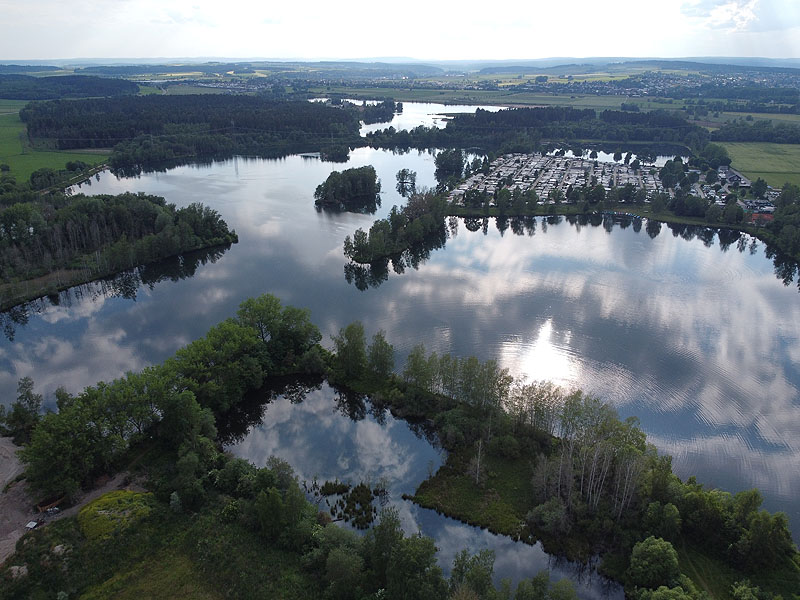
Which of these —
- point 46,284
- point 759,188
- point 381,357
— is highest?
point 759,188

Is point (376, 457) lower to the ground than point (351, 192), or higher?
lower

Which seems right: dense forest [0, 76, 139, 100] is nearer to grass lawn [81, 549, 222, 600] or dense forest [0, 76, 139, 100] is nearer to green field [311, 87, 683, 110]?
green field [311, 87, 683, 110]

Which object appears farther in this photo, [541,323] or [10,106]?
[10,106]

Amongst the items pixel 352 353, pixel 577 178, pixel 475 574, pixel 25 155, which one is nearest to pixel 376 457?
pixel 352 353

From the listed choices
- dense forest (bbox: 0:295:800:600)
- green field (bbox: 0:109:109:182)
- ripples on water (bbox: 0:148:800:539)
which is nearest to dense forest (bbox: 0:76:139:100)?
green field (bbox: 0:109:109:182)

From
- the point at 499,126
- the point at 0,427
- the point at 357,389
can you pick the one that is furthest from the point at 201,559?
the point at 499,126

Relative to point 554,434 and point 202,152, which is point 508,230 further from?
point 202,152

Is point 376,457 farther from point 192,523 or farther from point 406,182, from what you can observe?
point 406,182

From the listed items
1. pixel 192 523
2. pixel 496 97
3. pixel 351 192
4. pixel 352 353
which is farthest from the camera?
pixel 496 97
